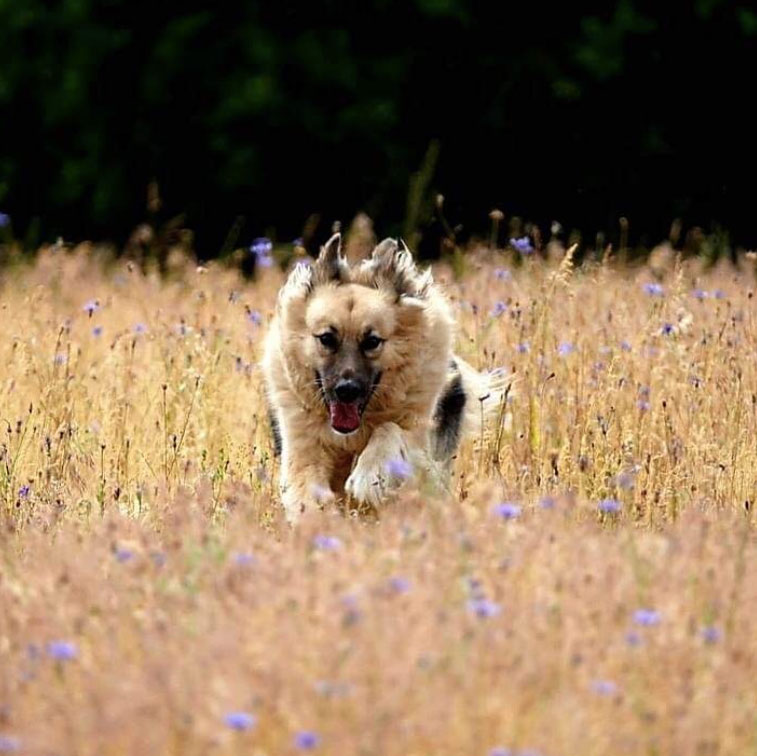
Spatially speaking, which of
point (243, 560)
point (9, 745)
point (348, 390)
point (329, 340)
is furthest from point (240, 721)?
point (329, 340)

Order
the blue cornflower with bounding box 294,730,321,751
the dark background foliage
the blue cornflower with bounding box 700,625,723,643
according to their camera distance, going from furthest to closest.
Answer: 1. the dark background foliage
2. the blue cornflower with bounding box 700,625,723,643
3. the blue cornflower with bounding box 294,730,321,751

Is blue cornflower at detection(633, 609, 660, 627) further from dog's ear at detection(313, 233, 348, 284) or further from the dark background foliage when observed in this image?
the dark background foliage

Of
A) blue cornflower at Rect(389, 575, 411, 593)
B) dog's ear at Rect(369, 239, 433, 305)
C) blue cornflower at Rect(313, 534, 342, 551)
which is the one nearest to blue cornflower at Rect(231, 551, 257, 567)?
blue cornflower at Rect(313, 534, 342, 551)

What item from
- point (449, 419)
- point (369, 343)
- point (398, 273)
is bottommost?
point (449, 419)

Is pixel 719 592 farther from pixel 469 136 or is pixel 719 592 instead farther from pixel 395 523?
pixel 469 136

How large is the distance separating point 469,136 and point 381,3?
1.42 metres

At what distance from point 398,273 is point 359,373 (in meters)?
0.61

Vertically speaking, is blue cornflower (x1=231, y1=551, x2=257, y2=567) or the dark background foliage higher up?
the dark background foliage

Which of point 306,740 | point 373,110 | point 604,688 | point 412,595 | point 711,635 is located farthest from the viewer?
point 373,110

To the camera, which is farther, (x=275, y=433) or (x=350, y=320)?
(x=275, y=433)

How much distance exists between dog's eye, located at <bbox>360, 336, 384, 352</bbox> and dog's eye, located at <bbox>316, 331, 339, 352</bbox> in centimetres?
11

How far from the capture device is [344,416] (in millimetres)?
6625

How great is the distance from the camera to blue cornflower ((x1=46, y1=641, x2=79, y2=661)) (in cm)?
354

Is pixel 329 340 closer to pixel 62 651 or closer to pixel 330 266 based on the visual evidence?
pixel 330 266
